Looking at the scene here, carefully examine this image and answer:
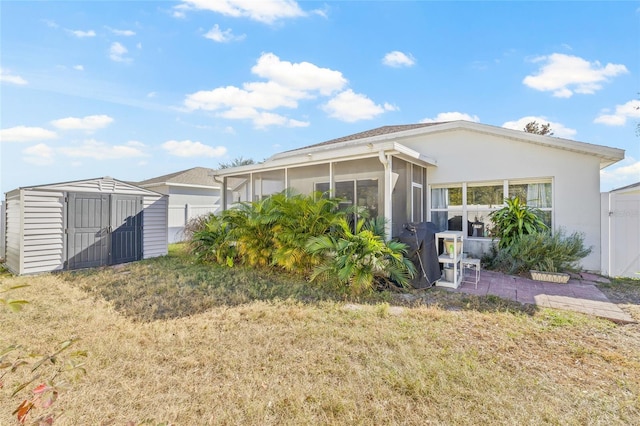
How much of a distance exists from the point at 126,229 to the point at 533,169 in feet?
37.5

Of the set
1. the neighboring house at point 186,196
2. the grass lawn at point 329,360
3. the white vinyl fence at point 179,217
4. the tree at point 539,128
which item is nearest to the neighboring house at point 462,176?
the grass lawn at point 329,360

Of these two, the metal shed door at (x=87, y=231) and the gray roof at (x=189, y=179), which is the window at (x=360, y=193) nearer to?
the metal shed door at (x=87, y=231)

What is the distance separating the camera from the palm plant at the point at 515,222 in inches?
275

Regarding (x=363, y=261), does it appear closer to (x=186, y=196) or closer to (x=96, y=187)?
(x=96, y=187)

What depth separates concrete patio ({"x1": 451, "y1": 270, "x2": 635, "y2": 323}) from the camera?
4504 millimetres

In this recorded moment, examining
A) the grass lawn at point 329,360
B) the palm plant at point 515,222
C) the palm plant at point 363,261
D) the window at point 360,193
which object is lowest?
the grass lawn at point 329,360

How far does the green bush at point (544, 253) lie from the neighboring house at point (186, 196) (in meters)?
12.8

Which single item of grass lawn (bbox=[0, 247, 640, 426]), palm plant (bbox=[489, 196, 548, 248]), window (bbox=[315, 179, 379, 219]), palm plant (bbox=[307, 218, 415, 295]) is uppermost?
window (bbox=[315, 179, 379, 219])

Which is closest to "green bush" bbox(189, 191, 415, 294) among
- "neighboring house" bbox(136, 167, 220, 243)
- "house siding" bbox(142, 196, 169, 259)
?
"house siding" bbox(142, 196, 169, 259)

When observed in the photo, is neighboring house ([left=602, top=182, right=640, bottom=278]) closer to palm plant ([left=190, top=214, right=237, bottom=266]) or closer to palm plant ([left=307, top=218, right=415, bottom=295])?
palm plant ([left=307, top=218, right=415, bottom=295])

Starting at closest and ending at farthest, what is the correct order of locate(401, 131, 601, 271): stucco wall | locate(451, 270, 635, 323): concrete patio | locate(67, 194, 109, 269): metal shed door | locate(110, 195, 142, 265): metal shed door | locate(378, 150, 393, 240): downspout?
1. locate(451, 270, 635, 323): concrete patio
2. locate(378, 150, 393, 240): downspout
3. locate(401, 131, 601, 271): stucco wall
4. locate(67, 194, 109, 269): metal shed door
5. locate(110, 195, 142, 265): metal shed door

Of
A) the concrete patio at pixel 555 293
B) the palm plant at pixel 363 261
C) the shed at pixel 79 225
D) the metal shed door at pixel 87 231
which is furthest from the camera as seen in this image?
the metal shed door at pixel 87 231

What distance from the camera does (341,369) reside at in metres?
2.87

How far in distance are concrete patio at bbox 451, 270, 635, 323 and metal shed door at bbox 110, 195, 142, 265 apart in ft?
29.5
